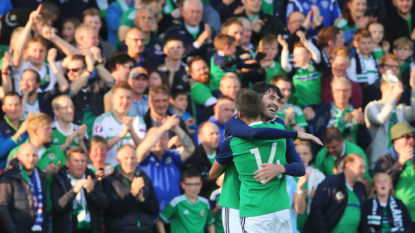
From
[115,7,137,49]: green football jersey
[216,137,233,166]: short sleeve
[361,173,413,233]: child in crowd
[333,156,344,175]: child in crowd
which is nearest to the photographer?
[216,137,233,166]: short sleeve

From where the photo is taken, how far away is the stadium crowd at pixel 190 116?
913 centimetres

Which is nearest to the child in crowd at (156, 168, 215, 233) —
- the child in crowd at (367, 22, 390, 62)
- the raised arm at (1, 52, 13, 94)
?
the raised arm at (1, 52, 13, 94)

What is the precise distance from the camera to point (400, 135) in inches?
456

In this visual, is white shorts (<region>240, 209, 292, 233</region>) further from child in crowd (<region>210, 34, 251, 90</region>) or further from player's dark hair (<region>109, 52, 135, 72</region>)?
child in crowd (<region>210, 34, 251, 90</region>)

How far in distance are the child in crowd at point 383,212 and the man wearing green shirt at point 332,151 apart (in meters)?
0.46

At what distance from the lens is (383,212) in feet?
35.0

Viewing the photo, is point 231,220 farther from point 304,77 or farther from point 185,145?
point 304,77

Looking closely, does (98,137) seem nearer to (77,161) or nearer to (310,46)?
(77,161)

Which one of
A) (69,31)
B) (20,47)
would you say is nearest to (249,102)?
(20,47)

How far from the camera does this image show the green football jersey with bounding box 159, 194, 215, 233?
9.92 m

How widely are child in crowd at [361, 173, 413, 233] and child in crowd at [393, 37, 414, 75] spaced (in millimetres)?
3863

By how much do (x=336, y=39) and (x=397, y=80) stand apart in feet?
4.88

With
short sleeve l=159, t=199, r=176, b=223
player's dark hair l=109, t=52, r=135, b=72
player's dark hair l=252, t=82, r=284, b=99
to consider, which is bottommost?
short sleeve l=159, t=199, r=176, b=223

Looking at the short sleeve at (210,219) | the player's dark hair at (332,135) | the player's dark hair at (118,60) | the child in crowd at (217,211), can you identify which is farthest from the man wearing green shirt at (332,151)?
the player's dark hair at (118,60)
